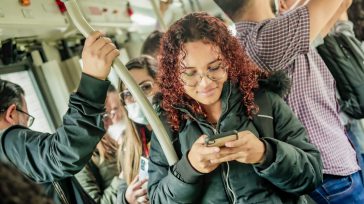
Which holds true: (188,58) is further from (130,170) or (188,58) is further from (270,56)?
(130,170)

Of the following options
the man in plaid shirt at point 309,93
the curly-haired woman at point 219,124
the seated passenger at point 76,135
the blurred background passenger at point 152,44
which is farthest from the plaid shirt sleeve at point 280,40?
the blurred background passenger at point 152,44

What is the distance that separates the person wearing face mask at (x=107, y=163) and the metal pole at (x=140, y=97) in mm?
926

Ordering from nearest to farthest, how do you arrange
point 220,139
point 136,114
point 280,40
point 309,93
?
1. point 220,139
2. point 280,40
3. point 309,93
4. point 136,114

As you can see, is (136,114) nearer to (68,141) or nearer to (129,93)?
(129,93)

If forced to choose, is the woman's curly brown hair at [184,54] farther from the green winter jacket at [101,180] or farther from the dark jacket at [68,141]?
the green winter jacket at [101,180]

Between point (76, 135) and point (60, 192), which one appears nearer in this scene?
point (76, 135)

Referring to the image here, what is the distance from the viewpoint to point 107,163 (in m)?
2.42

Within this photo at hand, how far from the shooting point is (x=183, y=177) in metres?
1.19

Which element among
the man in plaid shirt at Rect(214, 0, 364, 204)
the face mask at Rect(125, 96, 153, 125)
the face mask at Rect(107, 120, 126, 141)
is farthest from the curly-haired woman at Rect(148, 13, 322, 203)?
the face mask at Rect(107, 120, 126, 141)

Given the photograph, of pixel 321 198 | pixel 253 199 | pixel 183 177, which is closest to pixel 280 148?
pixel 253 199

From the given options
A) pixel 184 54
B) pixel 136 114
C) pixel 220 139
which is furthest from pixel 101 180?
pixel 220 139

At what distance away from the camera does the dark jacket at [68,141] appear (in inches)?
47.3

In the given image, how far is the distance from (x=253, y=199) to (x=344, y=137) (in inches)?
28.9

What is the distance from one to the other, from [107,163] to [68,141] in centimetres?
126
